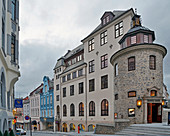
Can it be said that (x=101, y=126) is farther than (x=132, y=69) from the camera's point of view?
Yes

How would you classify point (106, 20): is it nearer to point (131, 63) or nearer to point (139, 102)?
point (131, 63)

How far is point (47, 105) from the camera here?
173 ft

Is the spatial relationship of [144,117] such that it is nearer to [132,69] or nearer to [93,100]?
[132,69]

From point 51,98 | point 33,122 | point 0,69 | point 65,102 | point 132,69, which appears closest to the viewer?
point 0,69

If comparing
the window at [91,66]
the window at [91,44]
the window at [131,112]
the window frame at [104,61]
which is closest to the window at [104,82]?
the window frame at [104,61]

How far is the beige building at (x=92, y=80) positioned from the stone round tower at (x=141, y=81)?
7.80 meters

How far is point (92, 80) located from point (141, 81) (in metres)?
15.5

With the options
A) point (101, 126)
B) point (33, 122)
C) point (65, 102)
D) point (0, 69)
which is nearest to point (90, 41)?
point (65, 102)

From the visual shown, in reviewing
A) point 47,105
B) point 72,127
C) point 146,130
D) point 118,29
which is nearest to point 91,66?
point 118,29

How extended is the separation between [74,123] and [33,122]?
90.1 feet

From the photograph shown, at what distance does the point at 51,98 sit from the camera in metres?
50.9

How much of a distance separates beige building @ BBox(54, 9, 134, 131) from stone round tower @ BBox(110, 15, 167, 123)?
7.80 meters

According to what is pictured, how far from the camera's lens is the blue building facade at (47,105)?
50.4 m

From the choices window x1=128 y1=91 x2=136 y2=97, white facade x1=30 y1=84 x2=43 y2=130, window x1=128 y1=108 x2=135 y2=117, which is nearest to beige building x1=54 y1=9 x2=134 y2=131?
window x1=128 y1=91 x2=136 y2=97
